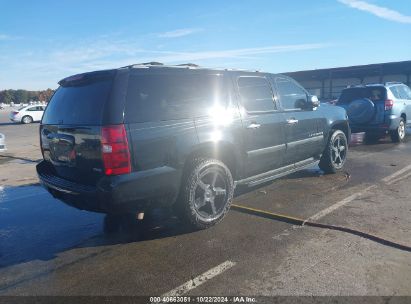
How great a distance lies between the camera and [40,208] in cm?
573

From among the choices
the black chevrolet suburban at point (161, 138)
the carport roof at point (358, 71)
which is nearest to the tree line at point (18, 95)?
the carport roof at point (358, 71)

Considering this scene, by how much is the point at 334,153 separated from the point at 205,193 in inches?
142

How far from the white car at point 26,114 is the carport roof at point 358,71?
21205 millimetres

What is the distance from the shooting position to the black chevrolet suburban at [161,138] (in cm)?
374

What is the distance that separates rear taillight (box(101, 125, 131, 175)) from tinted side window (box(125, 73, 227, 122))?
191 millimetres

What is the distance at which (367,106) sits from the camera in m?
10.6

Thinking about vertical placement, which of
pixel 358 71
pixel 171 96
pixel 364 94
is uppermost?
pixel 358 71

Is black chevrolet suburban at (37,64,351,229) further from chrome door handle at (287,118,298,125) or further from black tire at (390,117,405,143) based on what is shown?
black tire at (390,117,405,143)

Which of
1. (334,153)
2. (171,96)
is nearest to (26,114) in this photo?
(334,153)

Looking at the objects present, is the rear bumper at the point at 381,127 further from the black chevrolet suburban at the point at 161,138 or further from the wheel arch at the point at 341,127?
the black chevrolet suburban at the point at 161,138

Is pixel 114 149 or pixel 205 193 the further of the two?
pixel 205 193

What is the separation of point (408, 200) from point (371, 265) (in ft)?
7.78

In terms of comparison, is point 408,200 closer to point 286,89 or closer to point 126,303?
point 286,89

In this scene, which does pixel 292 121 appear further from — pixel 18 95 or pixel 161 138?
pixel 18 95
